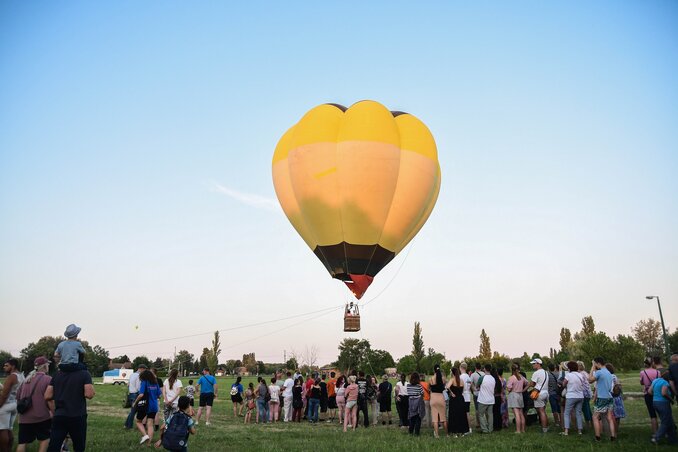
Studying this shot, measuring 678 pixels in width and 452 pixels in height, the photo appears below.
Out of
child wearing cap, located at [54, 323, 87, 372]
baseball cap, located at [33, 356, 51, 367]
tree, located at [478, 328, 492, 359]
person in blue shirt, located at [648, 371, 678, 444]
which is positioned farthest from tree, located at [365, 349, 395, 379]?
child wearing cap, located at [54, 323, 87, 372]

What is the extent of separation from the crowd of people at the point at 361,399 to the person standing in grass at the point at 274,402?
0.03m

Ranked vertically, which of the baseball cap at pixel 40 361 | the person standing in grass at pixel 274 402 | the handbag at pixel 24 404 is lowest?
the person standing in grass at pixel 274 402

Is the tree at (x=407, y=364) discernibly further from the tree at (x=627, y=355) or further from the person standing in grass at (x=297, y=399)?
the person standing in grass at (x=297, y=399)

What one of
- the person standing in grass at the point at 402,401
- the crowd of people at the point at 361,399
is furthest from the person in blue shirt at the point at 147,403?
the person standing in grass at the point at 402,401

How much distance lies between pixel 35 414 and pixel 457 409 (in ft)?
29.5

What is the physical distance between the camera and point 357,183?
16531 mm

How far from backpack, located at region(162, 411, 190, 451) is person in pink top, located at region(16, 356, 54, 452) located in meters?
1.80

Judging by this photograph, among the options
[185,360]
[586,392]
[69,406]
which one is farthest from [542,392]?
[185,360]

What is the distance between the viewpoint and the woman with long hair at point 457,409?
12.4 meters

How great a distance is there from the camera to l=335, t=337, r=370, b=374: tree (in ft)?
255

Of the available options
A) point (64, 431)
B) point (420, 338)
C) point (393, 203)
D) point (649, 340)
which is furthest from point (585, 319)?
point (64, 431)

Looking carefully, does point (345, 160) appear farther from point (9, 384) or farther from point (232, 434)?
point (9, 384)

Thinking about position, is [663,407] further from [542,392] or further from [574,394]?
[542,392]

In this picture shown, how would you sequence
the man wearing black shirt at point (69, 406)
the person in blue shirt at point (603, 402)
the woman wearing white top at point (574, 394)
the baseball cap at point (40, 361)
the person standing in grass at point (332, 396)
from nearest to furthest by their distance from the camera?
the man wearing black shirt at point (69, 406), the baseball cap at point (40, 361), the person in blue shirt at point (603, 402), the woman wearing white top at point (574, 394), the person standing in grass at point (332, 396)
